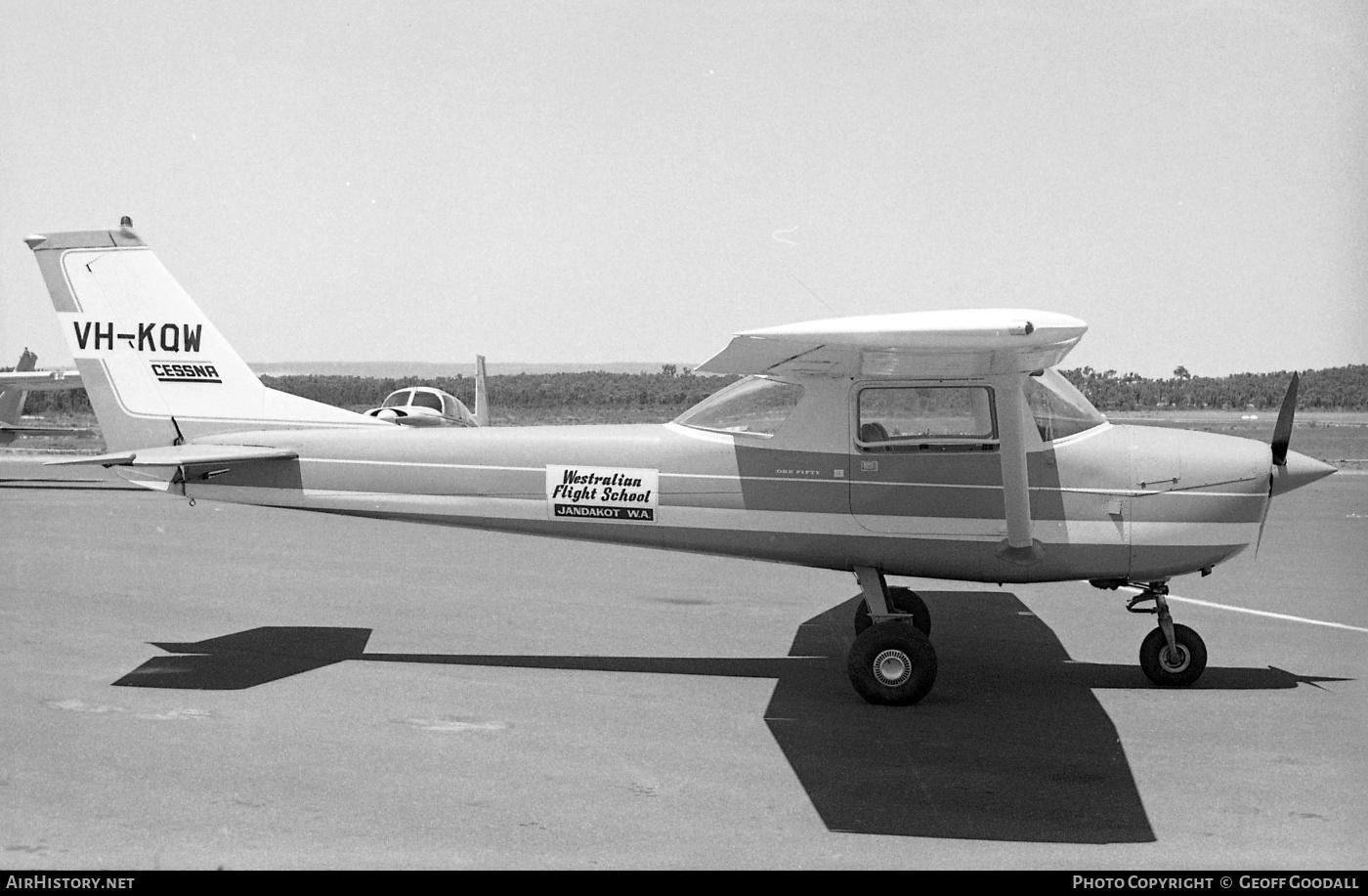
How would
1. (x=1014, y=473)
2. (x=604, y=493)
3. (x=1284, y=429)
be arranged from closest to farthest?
(x=1014, y=473)
(x=1284, y=429)
(x=604, y=493)

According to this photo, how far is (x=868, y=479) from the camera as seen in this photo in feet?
24.0

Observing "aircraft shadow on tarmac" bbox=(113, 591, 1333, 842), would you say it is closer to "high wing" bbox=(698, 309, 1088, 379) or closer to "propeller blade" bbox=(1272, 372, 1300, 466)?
"propeller blade" bbox=(1272, 372, 1300, 466)

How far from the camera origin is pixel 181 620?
9.27 meters

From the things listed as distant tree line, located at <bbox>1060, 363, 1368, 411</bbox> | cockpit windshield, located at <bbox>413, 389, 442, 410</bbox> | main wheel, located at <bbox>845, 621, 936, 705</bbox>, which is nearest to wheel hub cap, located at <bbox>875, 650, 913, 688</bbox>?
main wheel, located at <bbox>845, 621, 936, 705</bbox>

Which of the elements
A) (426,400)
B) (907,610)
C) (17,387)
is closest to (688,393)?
(426,400)

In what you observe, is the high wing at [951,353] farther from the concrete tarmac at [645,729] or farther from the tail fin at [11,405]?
the tail fin at [11,405]

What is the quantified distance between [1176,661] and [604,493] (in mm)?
3902

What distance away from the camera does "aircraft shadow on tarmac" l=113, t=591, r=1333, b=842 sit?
499 cm

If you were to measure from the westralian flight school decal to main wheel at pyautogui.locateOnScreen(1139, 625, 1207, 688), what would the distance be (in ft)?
11.2

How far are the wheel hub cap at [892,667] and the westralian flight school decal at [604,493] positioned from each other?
69.9 inches

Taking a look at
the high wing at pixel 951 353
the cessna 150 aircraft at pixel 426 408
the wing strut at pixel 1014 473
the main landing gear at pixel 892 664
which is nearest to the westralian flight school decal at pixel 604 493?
the high wing at pixel 951 353

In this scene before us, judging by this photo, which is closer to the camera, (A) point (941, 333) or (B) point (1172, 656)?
(A) point (941, 333)

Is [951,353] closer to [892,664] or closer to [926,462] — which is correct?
[926,462]

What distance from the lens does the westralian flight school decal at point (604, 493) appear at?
24.8ft
